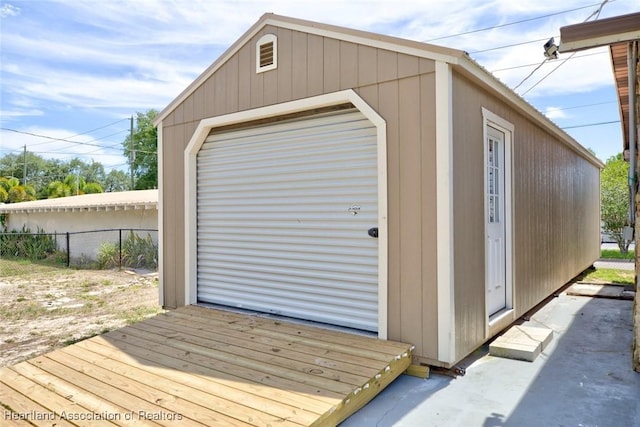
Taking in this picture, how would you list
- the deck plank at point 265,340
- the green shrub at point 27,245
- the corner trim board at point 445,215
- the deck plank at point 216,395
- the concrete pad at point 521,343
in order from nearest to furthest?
the deck plank at point 216,395 → the deck plank at point 265,340 → the corner trim board at point 445,215 → the concrete pad at point 521,343 → the green shrub at point 27,245

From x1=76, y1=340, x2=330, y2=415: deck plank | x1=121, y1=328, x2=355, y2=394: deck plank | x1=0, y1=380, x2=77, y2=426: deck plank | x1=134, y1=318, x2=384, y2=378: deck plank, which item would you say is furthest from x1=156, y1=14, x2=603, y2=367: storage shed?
x1=0, y1=380, x2=77, y2=426: deck plank

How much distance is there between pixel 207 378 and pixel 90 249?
36.8 feet

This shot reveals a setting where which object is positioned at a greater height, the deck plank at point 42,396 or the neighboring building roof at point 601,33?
the neighboring building roof at point 601,33

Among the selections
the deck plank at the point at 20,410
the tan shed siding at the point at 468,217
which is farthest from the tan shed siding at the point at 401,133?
the deck plank at the point at 20,410

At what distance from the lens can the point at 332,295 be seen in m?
3.85

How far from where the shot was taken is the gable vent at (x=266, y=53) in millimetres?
4172

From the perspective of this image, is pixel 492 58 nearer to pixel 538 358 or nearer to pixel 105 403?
pixel 538 358

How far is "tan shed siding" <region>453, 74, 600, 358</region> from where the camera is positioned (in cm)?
331

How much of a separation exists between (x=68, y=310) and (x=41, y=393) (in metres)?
3.81

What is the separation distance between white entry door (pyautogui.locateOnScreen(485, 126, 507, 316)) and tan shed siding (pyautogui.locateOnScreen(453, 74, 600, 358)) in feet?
0.58

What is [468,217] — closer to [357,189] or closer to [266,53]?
[357,189]

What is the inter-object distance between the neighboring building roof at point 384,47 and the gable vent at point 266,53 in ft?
0.46

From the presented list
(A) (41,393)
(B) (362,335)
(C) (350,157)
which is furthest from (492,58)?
(A) (41,393)

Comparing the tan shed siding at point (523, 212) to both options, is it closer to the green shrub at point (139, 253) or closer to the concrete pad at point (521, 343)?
the concrete pad at point (521, 343)
